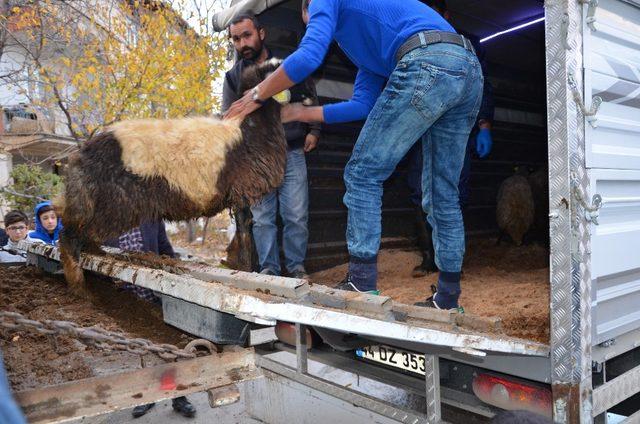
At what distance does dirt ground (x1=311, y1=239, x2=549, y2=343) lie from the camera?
279 cm

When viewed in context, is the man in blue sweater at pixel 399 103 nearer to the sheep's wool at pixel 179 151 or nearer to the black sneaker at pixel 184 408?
the sheep's wool at pixel 179 151

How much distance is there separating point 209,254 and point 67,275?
14298 mm

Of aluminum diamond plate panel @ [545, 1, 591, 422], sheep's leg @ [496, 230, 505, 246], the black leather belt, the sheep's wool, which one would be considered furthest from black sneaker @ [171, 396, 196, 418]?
sheep's leg @ [496, 230, 505, 246]

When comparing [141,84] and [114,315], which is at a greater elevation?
[141,84]

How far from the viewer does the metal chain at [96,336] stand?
1848 mm

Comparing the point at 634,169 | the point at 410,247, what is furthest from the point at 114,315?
the point at 410,247

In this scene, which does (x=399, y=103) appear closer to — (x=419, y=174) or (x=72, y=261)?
(x=72, y=261)

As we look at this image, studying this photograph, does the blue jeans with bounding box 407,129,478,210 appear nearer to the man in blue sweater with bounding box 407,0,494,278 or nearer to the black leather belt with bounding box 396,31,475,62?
the man in blue sweater with bounding box 407,0,494,278

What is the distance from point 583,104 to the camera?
6.64ft

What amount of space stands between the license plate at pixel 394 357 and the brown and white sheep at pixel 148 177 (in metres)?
1.19

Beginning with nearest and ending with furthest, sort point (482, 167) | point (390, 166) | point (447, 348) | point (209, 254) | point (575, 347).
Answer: point (575, 347), point (447, 348), point (390, 166), point (482, 167), point (209, 254)

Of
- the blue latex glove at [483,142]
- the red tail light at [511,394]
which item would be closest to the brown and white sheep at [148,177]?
the red tail light at [511,394]

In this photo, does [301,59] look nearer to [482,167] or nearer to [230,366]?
[230,366]

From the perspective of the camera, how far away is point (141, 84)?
12.6 meters
